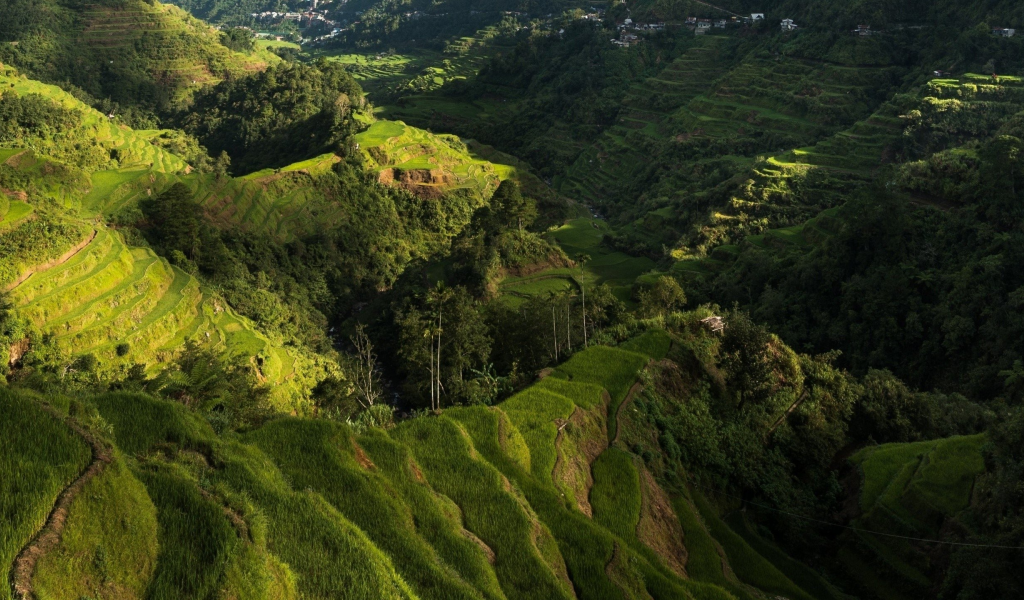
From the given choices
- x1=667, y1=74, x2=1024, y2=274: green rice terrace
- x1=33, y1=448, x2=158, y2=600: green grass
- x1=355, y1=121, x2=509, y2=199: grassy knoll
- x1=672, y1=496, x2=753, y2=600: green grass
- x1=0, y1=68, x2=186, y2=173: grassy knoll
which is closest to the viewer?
x1=33, y1=448, x2=158, y2=600: green grass

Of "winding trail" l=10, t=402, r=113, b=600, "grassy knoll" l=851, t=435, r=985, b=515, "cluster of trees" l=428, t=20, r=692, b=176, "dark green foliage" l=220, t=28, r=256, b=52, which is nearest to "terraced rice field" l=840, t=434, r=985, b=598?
"grassy knoll" l=851, t=435, r=985, b=515

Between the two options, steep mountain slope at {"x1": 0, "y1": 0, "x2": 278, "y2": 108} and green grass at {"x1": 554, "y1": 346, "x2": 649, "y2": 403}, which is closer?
green grass at {"x1": 554, "y1": 346, "x2": 649, "y2": 403}

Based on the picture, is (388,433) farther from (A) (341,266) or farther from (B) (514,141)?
(B) (514,141)

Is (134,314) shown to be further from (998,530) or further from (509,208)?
(998,530)

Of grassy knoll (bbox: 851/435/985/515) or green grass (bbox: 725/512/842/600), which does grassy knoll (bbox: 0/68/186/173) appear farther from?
grassy knoll (bbox: 851/435/985/515)

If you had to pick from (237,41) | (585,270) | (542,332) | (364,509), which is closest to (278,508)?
(364,509)

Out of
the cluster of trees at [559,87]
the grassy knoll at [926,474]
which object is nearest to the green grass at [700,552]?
the grassy knoll at [926,474]

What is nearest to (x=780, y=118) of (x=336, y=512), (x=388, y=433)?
(x=388, y=433)

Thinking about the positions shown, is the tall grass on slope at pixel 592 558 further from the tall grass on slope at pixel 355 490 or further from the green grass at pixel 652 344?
the green grass at pixel 652 344
